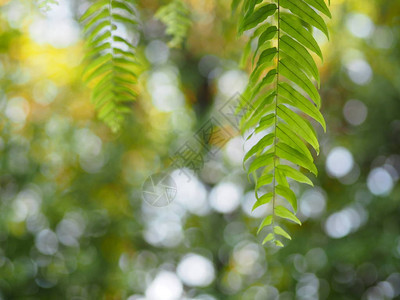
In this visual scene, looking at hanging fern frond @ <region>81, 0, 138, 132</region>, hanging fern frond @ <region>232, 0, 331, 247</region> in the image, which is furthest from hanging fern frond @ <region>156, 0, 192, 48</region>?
hanging fern frond @ <region>232, 0, 331, 247</region>

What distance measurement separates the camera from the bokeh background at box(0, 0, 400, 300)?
11.1 ft

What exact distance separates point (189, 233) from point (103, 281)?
3.86 ft

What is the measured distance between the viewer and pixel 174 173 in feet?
9.92

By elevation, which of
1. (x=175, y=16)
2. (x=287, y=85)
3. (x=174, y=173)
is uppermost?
(x=174, y=173)

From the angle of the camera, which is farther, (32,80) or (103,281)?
(103,281)

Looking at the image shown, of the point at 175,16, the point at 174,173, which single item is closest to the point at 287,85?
the point at 175,16

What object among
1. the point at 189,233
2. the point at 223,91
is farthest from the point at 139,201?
the point at 223,91

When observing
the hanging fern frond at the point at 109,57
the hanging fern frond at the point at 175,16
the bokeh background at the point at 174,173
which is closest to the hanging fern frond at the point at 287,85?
the hanging fern frond at the point at 109,57

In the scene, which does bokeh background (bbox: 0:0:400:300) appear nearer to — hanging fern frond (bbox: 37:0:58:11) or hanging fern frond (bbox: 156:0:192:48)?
hanging fern frond (bbox: 156:0:192:48)

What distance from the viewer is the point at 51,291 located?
12.4 ft

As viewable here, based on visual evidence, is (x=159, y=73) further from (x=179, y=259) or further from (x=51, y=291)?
(x=51, y=291)

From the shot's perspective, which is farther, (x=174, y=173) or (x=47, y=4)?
(x=174, y=173)

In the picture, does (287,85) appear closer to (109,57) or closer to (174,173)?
(109,57)

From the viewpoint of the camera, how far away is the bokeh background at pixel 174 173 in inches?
133
